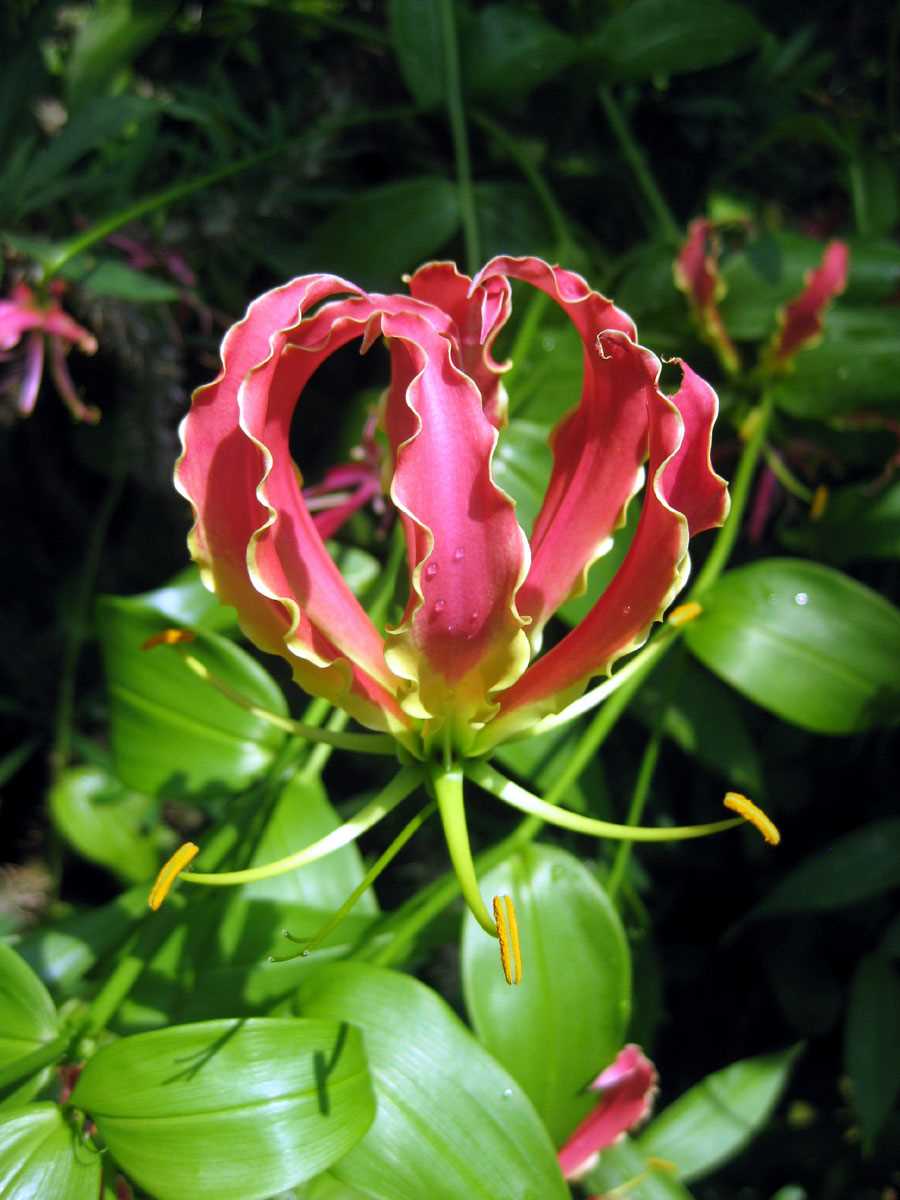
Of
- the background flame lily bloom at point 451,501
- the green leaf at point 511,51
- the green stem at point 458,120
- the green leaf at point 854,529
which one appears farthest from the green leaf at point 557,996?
the green leaf at point 511,51

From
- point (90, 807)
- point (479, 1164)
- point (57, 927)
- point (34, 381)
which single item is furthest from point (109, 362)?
point (479, 1164)

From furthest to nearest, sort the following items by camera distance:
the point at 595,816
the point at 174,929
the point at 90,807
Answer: the point at 90,807, the point at 595,816, the point at 174,929

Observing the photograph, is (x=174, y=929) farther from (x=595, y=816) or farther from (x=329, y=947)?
(x=595, y=816)

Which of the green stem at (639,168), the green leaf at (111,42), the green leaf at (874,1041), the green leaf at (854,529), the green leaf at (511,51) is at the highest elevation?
the green leaf at (111,42)

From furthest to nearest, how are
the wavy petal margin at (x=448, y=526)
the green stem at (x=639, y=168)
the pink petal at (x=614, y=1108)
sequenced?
the green stem at (x=639, y=168) → the pink petal at (x=614, y=1108) → the wavy petal margin at (x=448, y=526)

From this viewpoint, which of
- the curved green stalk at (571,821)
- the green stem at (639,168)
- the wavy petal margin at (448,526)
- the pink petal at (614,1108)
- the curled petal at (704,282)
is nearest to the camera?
the wavy petal margin at (448,526)

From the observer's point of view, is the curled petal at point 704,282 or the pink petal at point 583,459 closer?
the pink petal at point 583,459

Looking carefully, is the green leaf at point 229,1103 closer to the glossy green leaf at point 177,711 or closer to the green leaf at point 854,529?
the glossy green leaf at point 177,711

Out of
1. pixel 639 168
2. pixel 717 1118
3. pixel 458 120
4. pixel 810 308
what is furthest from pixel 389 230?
pixel 717 1118
